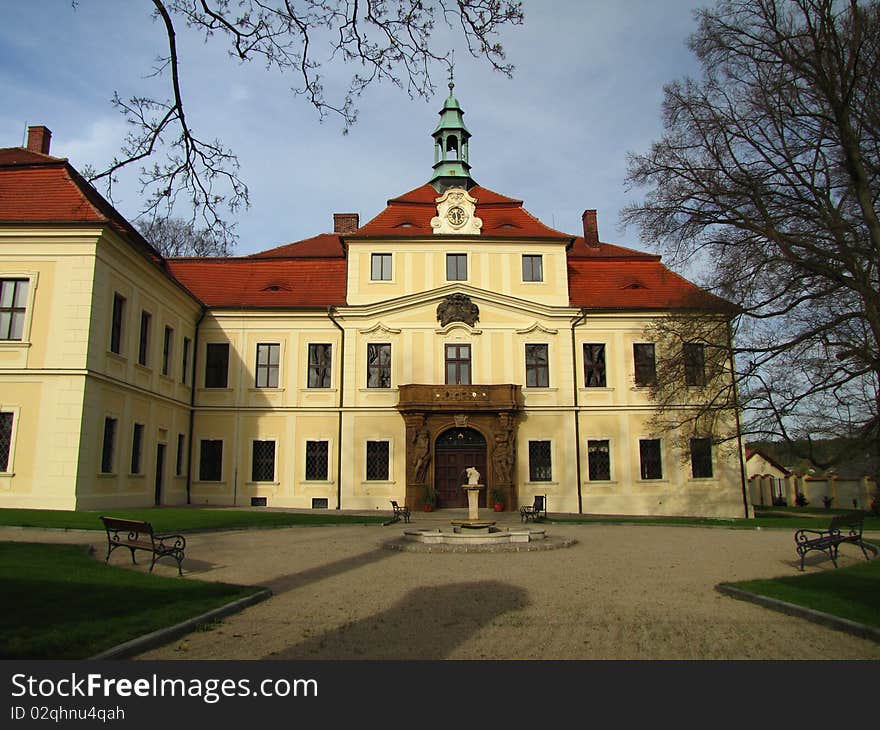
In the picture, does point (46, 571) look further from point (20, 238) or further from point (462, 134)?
point (462, 134)

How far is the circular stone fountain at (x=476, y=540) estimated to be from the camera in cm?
1422

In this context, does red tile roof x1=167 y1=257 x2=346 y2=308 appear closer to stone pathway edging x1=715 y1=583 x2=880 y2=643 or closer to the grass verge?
the grass verge

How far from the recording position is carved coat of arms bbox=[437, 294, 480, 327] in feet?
96.2

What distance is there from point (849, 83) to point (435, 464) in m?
18.6

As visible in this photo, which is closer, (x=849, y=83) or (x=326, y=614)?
(x=326, y=614)

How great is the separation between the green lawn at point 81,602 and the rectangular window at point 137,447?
13.1 m

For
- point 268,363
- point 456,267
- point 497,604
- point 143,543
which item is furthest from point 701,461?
point 143,543

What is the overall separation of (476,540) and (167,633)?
8.78 meters

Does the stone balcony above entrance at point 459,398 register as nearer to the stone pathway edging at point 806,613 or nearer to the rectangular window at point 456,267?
the rectangular window at point 456,267

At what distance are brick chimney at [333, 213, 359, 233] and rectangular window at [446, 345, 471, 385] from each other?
11069 millimetres

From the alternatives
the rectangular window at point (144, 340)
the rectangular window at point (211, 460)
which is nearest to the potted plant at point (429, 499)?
the rectangular window at point (211, 460)

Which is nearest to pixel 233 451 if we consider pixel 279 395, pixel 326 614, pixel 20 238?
pixel 279 395

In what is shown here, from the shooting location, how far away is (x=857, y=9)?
14641 millimetres

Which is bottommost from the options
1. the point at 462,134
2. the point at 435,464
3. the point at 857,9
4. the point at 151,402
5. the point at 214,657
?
the point at 214,657
